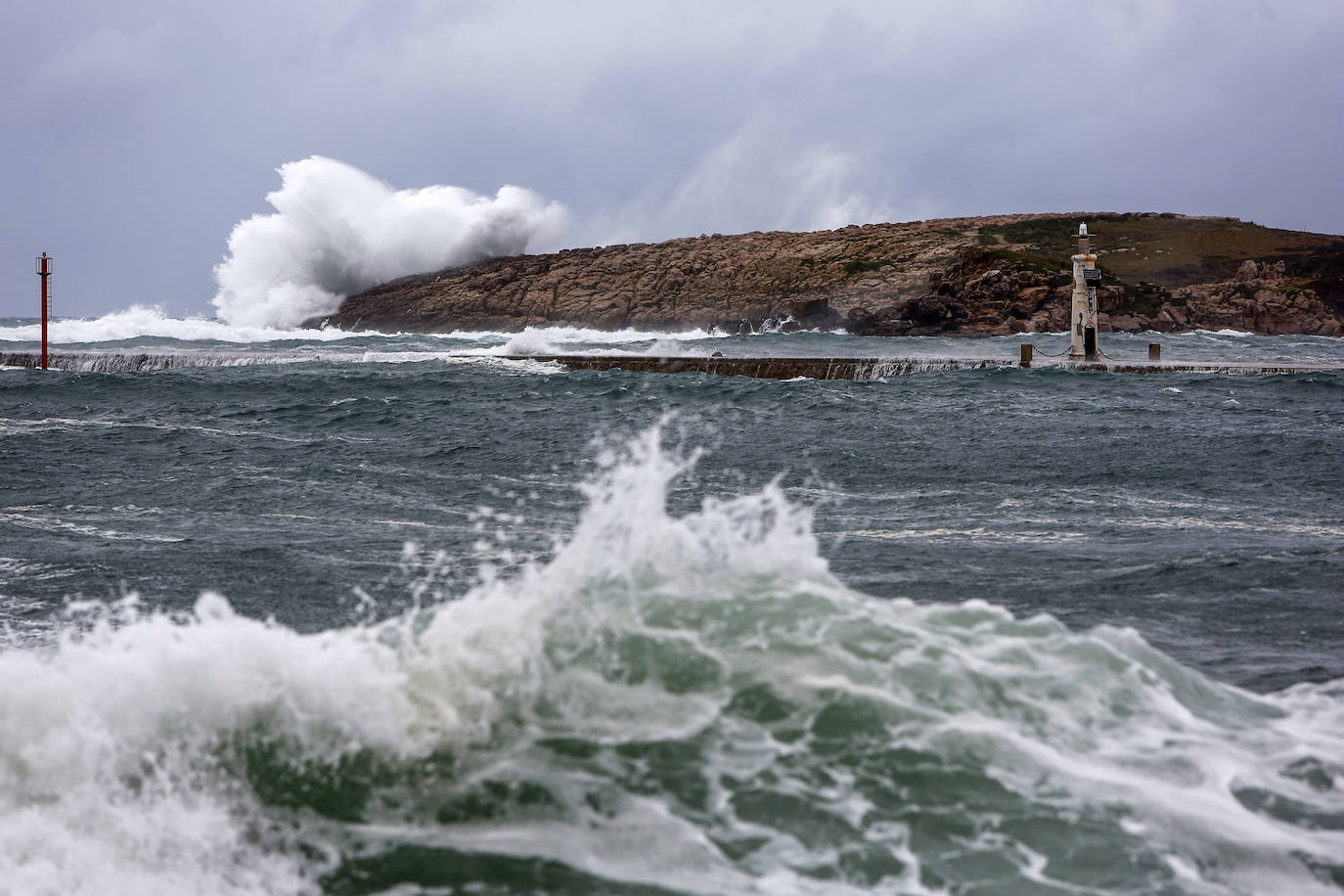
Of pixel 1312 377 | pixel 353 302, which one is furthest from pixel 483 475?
pixel 353 302

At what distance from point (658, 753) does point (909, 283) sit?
199ft

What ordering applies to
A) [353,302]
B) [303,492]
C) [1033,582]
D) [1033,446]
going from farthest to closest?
1. [353,302]
2. [1033,446]
3. [303,492]
4. [1033,582]

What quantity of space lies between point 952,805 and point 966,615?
1.08m

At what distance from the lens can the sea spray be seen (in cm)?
300

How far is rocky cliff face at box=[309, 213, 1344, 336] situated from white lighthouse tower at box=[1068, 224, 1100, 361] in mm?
27563

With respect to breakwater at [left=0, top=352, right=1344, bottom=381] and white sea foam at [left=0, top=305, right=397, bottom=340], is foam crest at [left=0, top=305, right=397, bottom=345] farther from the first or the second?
breakwater at [left=0, top=352, right=1344, bottom=381]

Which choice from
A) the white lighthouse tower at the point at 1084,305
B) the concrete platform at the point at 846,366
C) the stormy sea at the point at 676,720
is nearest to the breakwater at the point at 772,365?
the concrete platform at the point at 846,366

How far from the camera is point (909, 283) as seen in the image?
62000mm

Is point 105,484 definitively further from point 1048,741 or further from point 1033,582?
point 1048,741

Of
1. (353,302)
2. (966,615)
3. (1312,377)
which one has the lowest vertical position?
(966,615)

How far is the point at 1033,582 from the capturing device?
6.30 metres

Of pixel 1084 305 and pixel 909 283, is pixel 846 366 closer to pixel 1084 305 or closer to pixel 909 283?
pixel 1084 305

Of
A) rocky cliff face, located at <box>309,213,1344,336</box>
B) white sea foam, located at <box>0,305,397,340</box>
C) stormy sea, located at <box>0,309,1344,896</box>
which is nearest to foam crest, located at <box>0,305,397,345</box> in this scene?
white sea foam, located at <box>0,305,397,340</box>

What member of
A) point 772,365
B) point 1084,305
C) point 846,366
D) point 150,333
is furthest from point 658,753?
point 150,333
